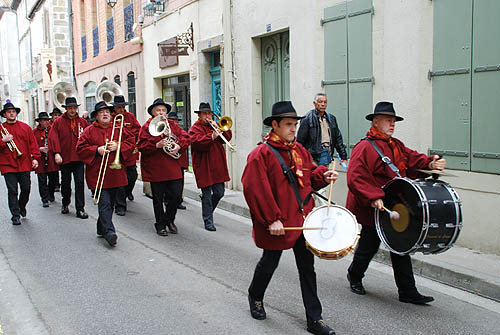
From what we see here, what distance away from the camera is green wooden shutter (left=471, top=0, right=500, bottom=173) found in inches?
259

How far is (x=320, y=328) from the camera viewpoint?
175 inches

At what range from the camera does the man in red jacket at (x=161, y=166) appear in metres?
8.10

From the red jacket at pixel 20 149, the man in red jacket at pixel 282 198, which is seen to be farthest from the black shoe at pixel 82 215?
the man in red jacket at pixel 282 198

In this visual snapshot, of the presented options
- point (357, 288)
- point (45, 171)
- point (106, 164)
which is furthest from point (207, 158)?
point (45, 171)

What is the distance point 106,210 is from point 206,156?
1.83m

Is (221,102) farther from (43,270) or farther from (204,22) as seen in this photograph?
(43,270)

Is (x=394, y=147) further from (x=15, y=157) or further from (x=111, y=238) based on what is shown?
(x=15, y=157)

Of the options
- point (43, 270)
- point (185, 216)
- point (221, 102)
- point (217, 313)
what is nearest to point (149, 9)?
point (221, 102)

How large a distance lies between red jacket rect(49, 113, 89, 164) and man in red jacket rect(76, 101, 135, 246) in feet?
7.21

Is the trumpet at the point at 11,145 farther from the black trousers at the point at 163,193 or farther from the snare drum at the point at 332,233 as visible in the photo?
the snare drum at the point at 332,233

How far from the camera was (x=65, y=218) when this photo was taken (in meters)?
9.71

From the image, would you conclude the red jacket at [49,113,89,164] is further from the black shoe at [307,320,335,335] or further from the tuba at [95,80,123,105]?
the black shoe at [307,320,335,335]

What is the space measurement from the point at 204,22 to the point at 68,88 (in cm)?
371

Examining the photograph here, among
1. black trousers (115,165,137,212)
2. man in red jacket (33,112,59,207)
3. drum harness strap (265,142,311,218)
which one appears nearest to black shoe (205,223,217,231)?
black trousers (115,165,137,212)
